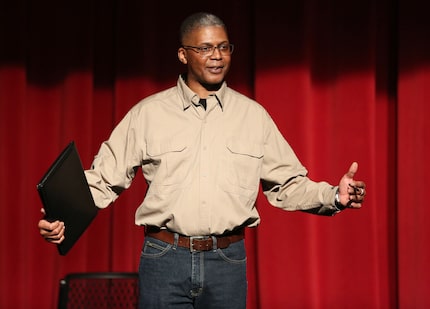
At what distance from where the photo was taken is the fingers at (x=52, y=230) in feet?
6.57

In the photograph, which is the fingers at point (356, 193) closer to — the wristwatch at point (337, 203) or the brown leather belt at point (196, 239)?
the wristwatch at point (337, 203)

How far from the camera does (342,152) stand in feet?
10.6

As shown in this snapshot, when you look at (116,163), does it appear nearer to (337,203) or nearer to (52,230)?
(52,230)

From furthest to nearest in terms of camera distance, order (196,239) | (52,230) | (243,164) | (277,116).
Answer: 1. (277,116)
2. (243,164)
3. (196,239)
4. (52,230)

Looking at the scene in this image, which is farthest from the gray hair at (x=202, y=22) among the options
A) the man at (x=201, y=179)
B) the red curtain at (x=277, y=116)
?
the red curtain at (x=277, y=116)

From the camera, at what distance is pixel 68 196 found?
2.04m

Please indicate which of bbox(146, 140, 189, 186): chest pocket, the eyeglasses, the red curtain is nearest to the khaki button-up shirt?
bbox(146, 140, 189, 186): chest pocket

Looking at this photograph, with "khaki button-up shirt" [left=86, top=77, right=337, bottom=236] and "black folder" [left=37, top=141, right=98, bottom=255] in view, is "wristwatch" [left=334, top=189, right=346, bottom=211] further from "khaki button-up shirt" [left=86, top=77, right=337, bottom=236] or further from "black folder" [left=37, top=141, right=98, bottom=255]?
"black folder" [left=37, top=141, right=98, bottom=255]

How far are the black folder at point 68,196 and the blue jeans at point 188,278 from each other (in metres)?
0.22

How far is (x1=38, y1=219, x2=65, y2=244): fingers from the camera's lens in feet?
6.57

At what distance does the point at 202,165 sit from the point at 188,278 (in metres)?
0.33

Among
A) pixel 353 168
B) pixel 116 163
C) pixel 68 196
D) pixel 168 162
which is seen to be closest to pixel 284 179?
pixel 353 168
